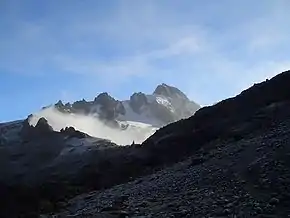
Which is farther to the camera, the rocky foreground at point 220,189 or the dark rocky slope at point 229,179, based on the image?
the dark rocky slope at point 229,179

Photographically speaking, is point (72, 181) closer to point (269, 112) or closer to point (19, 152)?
point (269, 112)

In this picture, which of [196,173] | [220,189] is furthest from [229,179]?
[196,173]

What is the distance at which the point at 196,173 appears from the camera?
35.8 meters

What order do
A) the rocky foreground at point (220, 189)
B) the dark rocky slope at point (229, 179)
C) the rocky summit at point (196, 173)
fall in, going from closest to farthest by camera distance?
1. the rocky foreground at point (220, 189)
2. the dark rocky slope at point (229, 179)
3. the rocky summit at point (196, 173)

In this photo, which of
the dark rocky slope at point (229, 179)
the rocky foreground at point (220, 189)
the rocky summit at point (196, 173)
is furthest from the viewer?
the rocky summit at point (196, 173)

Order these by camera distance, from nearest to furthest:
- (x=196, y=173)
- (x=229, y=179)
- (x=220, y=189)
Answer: (x=220, y=189) < (x=229, y=179) < (x=196, y=173)

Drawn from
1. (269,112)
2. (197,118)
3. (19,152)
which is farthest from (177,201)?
(19,152)

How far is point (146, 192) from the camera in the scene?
3556cm

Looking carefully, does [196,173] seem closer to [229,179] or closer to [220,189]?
[229,179]

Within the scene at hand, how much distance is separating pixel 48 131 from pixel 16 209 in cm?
7996

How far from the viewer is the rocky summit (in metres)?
27.4

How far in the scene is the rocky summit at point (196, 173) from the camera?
27.4 meters

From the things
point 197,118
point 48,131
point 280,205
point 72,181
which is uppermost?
point 48,131

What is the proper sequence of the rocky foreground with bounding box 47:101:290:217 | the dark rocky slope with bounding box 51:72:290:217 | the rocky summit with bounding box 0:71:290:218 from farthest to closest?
the rocky summit with bounding box 0:71:290:218 → the dark rocky slope with bounding box 51:72:290:217 → the rocky foreground with bounding box 47:101:290:217
